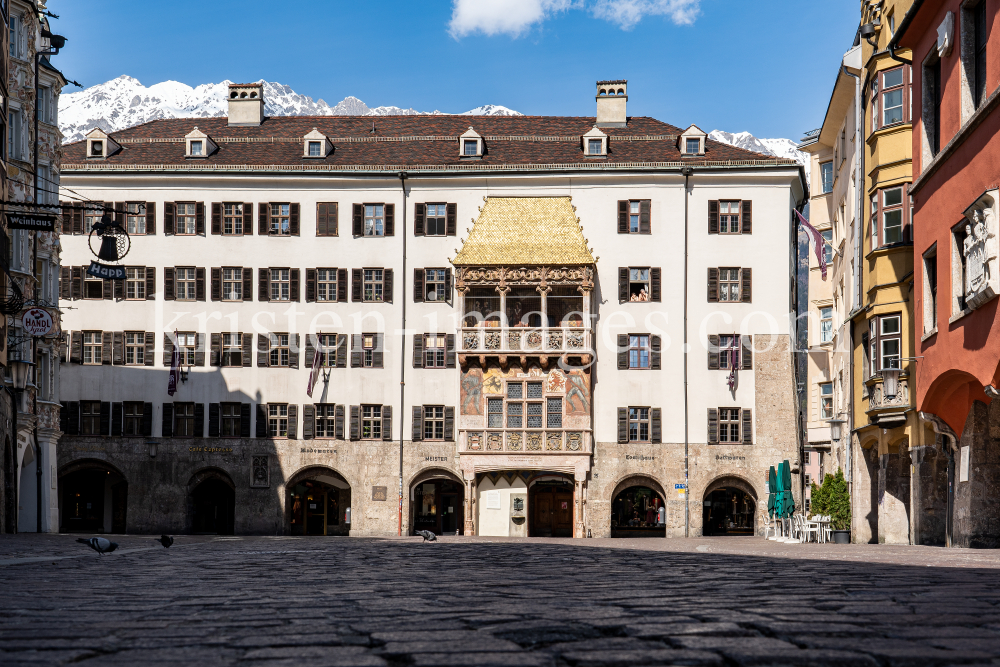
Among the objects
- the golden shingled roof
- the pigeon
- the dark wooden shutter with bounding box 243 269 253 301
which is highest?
the golden shingled roof

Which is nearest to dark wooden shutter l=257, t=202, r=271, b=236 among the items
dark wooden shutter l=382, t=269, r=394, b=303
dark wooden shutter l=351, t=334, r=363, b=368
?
dark wooden shutter l=382, t=269, r=394, b=303

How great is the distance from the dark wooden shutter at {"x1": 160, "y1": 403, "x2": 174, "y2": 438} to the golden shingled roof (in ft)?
44.6

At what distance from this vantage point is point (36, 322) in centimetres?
3388

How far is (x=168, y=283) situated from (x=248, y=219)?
4.39 meters

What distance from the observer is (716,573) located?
13914 mm

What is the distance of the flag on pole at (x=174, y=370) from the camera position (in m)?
52.1

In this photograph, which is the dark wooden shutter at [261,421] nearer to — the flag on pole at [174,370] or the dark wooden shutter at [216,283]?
the flag on pole at [174,370]

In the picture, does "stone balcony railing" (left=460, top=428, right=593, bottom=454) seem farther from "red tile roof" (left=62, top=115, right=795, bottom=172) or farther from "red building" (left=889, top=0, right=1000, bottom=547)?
"red building" (left=889, top=0, right=1000, bottom=547)

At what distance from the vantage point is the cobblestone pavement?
5871mm

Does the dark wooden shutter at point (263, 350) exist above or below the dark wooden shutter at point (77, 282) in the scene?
below

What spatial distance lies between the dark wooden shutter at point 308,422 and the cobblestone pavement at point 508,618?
38298 millimetres

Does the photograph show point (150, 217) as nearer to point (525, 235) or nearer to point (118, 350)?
point (118, 350)

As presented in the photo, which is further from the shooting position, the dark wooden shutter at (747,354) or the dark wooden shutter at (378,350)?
the dark wooden shutter at (378,350)

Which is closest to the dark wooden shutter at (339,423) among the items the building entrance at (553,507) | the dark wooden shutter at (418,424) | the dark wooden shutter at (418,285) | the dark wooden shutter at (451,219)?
the dark wooden shutter at (418,424)
